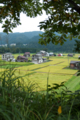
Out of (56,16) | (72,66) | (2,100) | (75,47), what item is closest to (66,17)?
(56,16)

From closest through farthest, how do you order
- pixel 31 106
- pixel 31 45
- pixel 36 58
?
pixel 31 106
pixel 31 45
pixel 36 58

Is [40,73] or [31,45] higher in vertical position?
[31,45]

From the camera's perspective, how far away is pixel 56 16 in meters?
1.81

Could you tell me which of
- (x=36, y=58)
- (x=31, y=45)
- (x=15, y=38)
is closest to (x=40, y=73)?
(x=15, y=38)

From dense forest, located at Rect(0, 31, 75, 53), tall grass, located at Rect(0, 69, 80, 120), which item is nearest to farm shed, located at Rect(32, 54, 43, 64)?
dense forest, located at Rect(0, 31, 75, 53)

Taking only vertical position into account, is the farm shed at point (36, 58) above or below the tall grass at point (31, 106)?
below

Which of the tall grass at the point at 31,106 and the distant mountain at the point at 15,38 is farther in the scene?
the distant mountain at the point at 15,38

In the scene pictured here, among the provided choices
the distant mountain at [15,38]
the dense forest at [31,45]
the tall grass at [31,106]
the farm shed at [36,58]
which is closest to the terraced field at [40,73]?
the tall grass at [31,106]

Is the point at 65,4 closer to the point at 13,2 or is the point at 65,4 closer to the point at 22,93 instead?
the point at 13,2

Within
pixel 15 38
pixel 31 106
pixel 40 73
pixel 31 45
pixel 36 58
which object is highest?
pixel 15 38

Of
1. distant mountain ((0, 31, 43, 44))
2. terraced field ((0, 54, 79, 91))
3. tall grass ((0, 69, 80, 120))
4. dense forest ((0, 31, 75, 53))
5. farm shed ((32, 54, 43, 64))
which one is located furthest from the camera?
farm shed ((32, 54, 43, 64))

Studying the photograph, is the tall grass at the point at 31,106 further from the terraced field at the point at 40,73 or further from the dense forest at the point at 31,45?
the dense forest at the point at 31,45

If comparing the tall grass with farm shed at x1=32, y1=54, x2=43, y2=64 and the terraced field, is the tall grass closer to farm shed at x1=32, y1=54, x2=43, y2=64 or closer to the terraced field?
the terraced field

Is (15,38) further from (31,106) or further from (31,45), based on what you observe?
(31,106)
